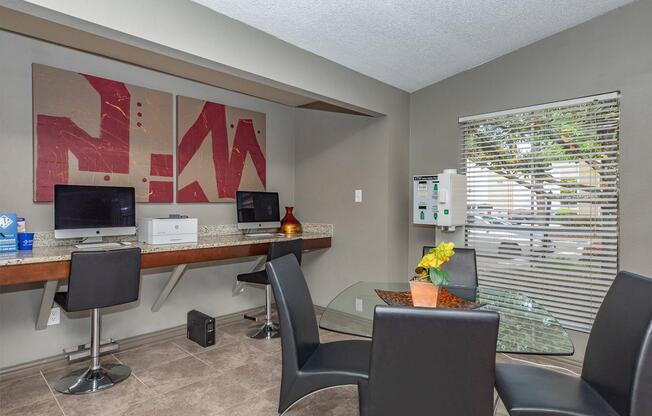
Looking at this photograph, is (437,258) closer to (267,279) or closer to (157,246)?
(267,279)

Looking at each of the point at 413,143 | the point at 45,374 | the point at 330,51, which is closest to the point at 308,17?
the point at 330,51

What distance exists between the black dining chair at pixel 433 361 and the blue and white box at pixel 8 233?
253 cm

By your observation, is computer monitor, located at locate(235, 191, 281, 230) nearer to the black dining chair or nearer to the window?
the window

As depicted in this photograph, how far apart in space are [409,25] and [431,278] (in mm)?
1844

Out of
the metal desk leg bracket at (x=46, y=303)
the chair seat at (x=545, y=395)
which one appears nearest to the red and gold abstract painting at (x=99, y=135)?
the metal desk leg bracket at (x=46, y=303)

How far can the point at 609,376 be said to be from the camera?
5.26ft

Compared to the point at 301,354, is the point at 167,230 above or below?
above

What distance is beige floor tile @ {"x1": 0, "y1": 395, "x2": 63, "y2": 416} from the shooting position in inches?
89.5

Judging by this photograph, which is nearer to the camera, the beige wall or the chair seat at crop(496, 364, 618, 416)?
the chair seat at crop(496, 364, 618, 416)

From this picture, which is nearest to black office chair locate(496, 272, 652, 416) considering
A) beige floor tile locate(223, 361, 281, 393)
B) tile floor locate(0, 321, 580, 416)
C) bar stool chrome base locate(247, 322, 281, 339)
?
tile floor locate(0, 321, 580, 416)

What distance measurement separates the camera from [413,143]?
4.00m

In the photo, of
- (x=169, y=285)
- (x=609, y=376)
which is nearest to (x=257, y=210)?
(x=169, y=285)

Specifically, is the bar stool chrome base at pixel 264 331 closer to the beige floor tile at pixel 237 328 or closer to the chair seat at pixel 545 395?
the beige floor tile at pixel 237 328

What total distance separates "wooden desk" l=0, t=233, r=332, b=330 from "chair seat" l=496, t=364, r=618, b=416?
2.17 m
